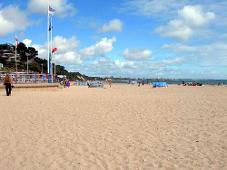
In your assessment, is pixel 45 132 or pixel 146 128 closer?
pixel 45 132

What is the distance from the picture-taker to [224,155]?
6.82m

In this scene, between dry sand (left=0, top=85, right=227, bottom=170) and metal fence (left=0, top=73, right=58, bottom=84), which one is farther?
metal fence (left=0, top=73, right=58, bottom=84)

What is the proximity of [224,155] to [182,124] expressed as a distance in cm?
405

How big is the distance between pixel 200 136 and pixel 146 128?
1813 mm

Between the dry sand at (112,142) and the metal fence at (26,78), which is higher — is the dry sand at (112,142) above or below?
below

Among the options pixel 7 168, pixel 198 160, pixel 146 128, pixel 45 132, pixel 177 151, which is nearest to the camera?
pixel 7 168

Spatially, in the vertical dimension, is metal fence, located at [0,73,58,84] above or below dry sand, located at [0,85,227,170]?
above

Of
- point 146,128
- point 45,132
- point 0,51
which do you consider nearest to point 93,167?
point 45,132

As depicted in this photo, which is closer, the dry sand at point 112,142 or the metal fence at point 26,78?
the dry sand at point 112,142

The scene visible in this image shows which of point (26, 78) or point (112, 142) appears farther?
point (26, 78)

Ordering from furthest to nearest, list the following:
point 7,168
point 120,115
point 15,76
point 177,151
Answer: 1. point 15,76
2. point 120,115
3. point 177,151
4. point 7,168

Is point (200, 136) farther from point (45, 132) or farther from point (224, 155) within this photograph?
point (45, 132)

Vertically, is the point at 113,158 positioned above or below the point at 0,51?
below

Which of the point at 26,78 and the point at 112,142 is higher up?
the point at 26,78
